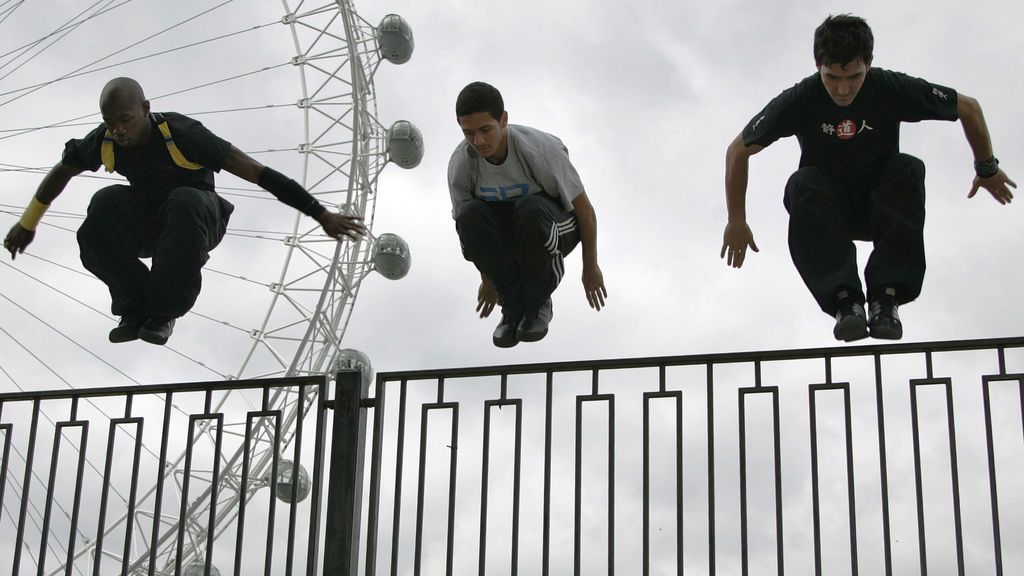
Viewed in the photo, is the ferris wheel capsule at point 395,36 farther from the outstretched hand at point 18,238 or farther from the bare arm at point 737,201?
the bare arm at point 737,201

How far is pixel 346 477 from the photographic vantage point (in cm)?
413

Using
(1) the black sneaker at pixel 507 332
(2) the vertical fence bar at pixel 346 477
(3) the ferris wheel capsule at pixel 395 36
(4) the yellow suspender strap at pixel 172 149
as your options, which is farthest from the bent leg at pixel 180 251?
(3) the ferris wheel capsule at pixel 395 36

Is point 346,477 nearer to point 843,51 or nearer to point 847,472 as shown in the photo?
point 847,472

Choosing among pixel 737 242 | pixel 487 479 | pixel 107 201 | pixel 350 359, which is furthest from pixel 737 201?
pixel 350 359

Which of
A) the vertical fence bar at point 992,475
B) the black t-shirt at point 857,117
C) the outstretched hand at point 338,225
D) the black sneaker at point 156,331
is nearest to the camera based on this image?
the vertical fence bar at point 992,475

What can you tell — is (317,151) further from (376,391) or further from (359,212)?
(376,391)

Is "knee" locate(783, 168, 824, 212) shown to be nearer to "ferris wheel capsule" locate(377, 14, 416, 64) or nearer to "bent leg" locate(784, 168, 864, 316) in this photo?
"bent leg" locate(784, 168, 864, 316)

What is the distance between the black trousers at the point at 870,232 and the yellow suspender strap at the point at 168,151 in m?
2.35

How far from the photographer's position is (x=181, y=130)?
16.3 ft

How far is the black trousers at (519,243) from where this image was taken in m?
4.76

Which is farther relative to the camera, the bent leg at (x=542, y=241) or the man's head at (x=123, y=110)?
the man's head at (x=123, y=110)

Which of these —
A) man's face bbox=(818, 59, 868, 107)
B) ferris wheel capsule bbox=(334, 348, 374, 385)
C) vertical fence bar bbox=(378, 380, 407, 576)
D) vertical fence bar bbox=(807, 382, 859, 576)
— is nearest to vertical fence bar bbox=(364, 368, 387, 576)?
vertical fence bar bbox=(378, 380, 407, 576)

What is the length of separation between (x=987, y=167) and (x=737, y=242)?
36.7 inches

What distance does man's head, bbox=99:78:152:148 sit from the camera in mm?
4883
